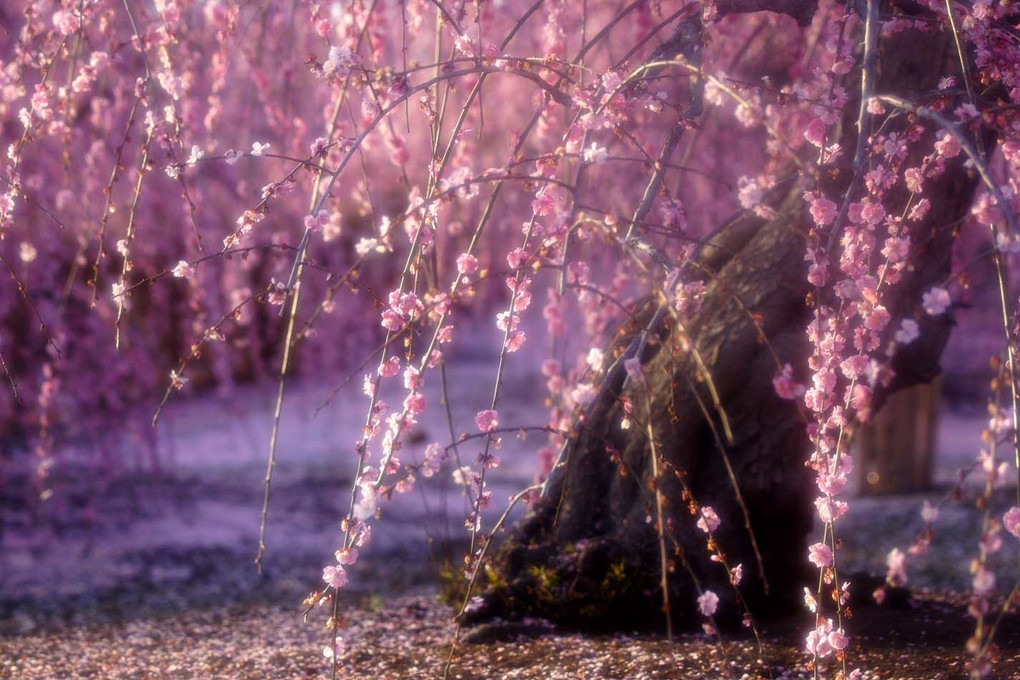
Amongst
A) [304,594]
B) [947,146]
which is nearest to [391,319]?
[947,146]

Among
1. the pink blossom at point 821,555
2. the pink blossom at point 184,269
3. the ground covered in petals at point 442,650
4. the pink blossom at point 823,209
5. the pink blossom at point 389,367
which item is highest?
the pink blossom at point 823,209

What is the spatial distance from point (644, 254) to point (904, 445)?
3.94 metres

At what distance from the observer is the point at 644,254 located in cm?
352

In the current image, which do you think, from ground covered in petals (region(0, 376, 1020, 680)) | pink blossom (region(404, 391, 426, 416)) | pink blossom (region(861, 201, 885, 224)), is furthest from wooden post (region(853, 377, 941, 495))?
pink blossom (region(404, 391, 426, 416))

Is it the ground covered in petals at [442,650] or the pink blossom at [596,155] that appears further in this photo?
the ground covered in petals at [442,650]

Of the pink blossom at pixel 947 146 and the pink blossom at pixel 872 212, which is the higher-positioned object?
the pink blossom at pixel 947 146

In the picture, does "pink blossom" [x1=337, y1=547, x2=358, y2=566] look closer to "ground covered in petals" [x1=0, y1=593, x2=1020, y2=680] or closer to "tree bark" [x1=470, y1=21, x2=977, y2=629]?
"ground covered in petals" [x1=0, y1=593, x2=1020, y2=680]

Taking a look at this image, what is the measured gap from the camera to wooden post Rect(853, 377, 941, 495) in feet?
21.7

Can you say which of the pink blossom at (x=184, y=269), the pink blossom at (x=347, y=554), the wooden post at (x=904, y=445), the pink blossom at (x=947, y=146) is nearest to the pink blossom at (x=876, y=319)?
the pink blossom at (x=947, y=146)

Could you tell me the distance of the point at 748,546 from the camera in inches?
129

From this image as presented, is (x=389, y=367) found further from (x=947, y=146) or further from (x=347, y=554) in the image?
(x=947, y=146)

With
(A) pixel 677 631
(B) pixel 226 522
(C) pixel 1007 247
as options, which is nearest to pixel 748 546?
(A) pixel 677 631

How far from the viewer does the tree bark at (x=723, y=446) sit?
3.05 metres

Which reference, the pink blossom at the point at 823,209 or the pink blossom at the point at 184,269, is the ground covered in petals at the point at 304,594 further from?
the pink blossom at the point at 184,269
